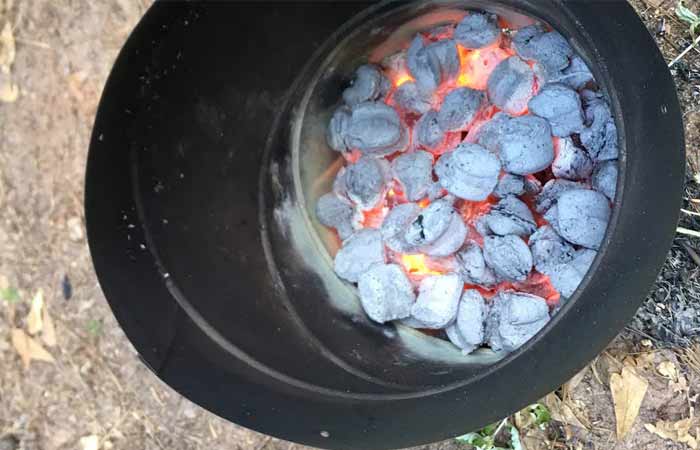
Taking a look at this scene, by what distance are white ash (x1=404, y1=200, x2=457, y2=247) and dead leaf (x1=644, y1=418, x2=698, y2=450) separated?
58 cm

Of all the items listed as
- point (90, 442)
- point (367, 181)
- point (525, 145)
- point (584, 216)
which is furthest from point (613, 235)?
point (90, 442)

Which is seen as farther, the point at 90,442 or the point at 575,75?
the point at 90,442

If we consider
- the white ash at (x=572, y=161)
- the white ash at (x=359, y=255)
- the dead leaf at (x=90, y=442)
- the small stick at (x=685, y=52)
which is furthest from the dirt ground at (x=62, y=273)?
the small stick at (x=685, y=52)

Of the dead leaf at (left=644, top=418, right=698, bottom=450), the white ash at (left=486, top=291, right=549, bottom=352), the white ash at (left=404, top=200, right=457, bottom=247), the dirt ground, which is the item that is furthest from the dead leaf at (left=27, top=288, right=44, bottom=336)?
the dead leaf at (left=644, top=418, right=698, bottom=450)

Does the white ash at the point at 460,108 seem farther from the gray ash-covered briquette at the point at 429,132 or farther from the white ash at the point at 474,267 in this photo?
the white ash at the point at 474,267

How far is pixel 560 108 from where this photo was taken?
133 cm

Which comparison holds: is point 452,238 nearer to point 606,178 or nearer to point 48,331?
point 606,178

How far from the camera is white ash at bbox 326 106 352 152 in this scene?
154 centimetres

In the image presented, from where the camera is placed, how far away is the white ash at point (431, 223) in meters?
1.38

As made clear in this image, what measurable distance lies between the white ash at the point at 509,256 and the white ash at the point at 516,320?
0.04m

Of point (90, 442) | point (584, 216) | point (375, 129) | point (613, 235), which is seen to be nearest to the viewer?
point (613, 235)

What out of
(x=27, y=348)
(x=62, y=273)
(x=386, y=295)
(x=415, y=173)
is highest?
(x=415, y=173)

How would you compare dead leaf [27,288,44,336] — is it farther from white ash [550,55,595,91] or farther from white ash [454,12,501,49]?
white ash [550,55,595,91]

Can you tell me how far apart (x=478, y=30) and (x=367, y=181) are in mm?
348
